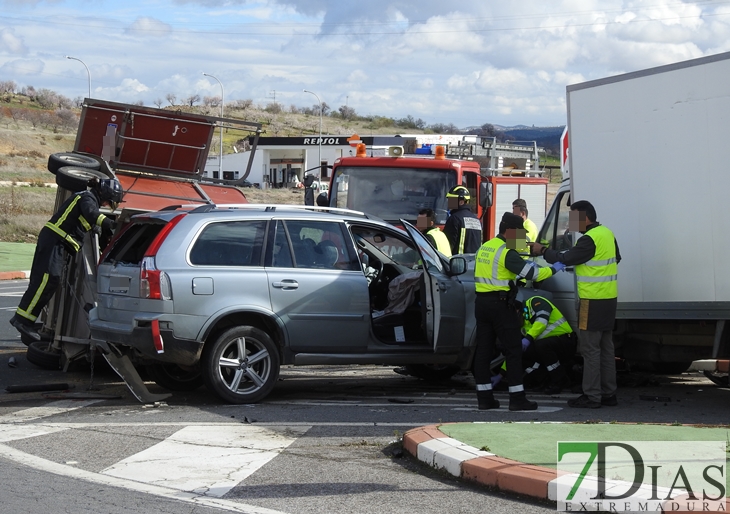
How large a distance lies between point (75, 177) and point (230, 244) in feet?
6.90

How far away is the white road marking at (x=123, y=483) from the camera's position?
17.2ft

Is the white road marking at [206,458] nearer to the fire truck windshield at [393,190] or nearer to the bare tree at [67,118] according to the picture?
the fire truck windshield at [393,190]

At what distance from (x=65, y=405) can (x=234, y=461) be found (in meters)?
2.76

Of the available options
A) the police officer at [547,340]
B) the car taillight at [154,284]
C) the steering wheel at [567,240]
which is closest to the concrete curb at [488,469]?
the car taillight at [154,284]

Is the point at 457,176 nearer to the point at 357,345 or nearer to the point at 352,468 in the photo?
the point at 357,345

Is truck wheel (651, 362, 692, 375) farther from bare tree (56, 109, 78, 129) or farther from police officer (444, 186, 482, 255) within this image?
bare tree (56, 109, 78, 129)

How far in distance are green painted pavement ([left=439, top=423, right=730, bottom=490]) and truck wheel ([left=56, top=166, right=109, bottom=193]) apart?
4.79 m

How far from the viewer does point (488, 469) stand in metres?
5.64

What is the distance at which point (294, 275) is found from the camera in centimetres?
867

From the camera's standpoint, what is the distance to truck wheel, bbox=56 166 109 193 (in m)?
9.62

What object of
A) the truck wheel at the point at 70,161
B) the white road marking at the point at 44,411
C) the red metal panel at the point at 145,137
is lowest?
the white road marking at the point at 44,411

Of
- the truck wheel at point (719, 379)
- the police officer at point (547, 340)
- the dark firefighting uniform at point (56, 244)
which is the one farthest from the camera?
the truck wheel at point (719, 379)

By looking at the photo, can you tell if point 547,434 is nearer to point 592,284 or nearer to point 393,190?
point 592,284

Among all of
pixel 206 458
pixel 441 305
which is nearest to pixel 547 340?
pixel 441 305
